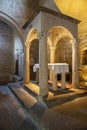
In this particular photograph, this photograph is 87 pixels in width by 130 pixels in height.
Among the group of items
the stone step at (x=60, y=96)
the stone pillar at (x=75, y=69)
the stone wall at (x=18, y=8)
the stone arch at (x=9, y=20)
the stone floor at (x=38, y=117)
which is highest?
the stone wall at (x=18, y=8)

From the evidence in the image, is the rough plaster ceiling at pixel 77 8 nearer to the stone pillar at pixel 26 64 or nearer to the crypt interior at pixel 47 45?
the crypt interior at pixel 47 45

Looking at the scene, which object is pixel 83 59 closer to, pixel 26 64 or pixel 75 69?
pixel 75 69

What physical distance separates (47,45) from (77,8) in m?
2.65

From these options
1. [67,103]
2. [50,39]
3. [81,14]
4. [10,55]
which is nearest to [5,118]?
[67,103]

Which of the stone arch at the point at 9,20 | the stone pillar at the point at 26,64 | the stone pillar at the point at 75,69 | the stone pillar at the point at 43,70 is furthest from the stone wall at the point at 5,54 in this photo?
the stone pillar at the point at 43,70

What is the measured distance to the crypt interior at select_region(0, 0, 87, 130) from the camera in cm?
414

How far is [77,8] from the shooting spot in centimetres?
686

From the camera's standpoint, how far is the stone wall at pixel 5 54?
950 centimetres

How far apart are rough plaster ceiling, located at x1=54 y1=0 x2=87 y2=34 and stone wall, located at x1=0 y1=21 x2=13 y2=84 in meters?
4.62

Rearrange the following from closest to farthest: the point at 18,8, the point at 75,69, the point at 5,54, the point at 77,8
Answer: the point at 75,69 < the point at 77,8 < the point at 18,8 < the point at 5,54

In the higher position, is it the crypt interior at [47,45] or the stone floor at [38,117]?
the crypt interior at [47,45]

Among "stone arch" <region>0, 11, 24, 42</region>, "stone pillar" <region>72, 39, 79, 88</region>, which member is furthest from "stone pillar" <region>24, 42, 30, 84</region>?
"stone pillar" <region>72, 39, 79, 88</region>

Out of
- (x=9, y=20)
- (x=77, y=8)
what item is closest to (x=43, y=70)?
(x=77, y=8)

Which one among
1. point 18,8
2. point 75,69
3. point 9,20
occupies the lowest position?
point 75,69
